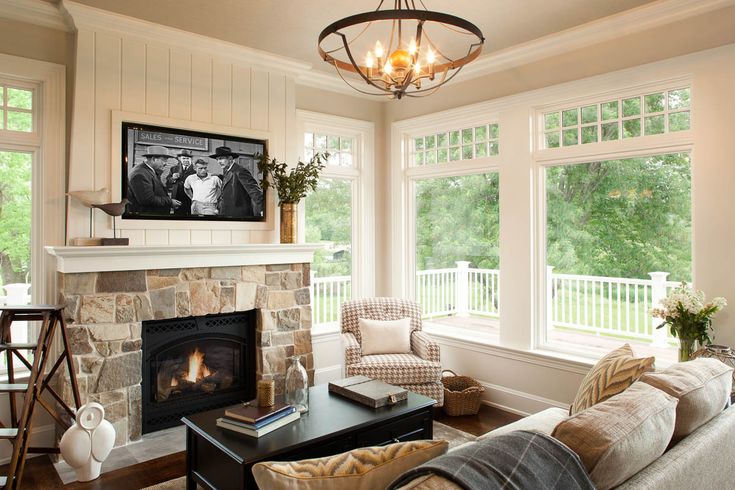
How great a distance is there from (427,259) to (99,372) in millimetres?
3138

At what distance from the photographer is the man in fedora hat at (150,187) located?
3.76 meters

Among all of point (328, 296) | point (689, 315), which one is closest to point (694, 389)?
point (689, 315)

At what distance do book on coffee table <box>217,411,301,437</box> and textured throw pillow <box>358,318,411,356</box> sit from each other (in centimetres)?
173

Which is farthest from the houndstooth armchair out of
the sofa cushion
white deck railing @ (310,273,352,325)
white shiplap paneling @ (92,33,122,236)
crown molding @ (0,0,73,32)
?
crown molding @ (0,0,73,32)

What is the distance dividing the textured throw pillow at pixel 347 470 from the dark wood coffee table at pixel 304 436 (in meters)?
1.08

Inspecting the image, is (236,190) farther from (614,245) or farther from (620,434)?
(620,434)

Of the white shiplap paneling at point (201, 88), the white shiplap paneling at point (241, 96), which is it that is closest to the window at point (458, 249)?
the white shiplap paneling at point (241, 96)

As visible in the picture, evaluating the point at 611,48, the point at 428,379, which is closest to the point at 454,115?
the point at 611,48

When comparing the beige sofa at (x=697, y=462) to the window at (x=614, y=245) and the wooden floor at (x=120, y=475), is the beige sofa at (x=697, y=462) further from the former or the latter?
the wooden floor at (x=120, y=475)

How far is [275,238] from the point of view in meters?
4.51

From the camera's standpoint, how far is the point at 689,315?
307 centimetres

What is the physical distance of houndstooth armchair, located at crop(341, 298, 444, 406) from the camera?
3992 millimetres

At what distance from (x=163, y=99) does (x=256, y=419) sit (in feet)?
8.59

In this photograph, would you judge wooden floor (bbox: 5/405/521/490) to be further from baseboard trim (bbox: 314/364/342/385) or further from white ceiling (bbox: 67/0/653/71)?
white ceiling (bbox: 67/0/653/71)
